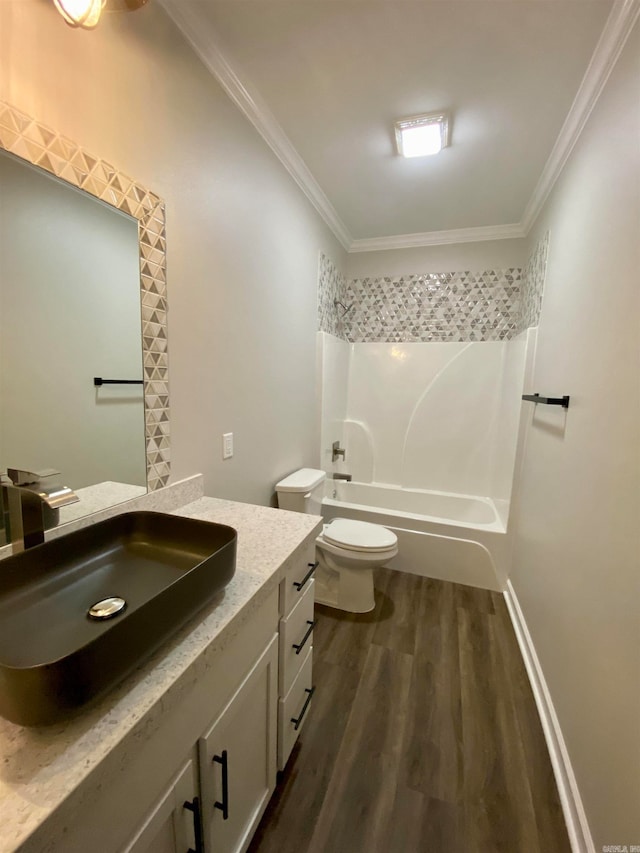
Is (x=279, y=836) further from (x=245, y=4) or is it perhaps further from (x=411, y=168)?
(x=411, y=168)

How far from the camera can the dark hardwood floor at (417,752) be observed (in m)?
1.12

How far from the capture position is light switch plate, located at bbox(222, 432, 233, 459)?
1.63 metres

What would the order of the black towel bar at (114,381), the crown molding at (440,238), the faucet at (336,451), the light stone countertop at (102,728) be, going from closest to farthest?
the light stone countertop at (102,728) < the black towel bar at (114,381) < the crown molding at (440,238) < the faucet at (336,451)

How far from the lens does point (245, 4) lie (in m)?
1.19

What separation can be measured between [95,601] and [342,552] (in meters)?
1.44

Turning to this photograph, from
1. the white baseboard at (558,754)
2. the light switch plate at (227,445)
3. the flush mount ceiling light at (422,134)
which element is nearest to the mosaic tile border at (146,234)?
the light switch plate at (227,445)

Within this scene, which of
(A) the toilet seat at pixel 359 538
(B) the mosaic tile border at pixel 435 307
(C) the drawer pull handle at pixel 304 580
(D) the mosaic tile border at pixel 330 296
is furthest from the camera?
(B) the mosaic tile border at pixel 435 307

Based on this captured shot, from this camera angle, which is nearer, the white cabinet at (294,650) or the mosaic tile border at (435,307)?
the white cabinet at (294,650)

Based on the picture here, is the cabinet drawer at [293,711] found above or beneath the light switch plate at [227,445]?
beneath

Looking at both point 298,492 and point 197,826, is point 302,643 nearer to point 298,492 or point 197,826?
point 197,826

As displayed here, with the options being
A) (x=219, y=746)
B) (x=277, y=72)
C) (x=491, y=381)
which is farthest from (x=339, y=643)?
Answer: (x=277, y=72)

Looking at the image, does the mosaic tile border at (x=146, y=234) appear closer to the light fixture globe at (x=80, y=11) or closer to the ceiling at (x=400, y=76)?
the light fixture globe at (x=80, y=11)

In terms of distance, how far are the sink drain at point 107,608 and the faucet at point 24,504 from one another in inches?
8.7

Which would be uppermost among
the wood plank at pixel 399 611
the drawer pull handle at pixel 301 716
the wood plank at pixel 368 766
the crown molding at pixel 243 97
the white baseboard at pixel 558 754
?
the crown molding at pixel 243 97
